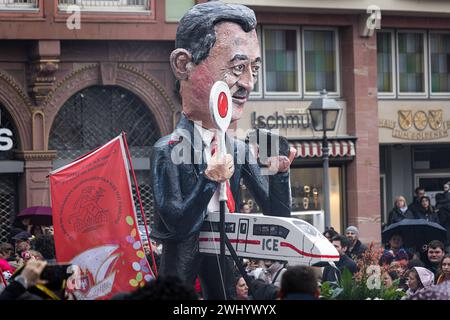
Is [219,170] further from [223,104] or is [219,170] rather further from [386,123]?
[386,123]

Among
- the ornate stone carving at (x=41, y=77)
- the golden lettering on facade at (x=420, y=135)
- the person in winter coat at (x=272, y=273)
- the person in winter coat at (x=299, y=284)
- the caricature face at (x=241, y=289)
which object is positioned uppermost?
the ornate stone carving at (x=41, y=77)

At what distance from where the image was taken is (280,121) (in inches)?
983

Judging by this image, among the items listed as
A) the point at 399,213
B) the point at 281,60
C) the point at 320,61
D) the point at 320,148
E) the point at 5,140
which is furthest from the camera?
the point at 320,61

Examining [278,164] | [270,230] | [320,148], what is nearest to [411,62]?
[320,148]

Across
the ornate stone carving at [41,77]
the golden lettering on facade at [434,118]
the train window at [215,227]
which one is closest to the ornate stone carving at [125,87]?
the ornate stone carving at [41,77]

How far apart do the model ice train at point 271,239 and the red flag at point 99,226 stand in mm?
665

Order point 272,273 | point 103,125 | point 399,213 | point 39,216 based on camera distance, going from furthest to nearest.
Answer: point 103,125, point 399,213, point 39,216, point 272,273

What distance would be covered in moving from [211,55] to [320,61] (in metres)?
13.8

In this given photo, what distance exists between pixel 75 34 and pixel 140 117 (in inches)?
73.1

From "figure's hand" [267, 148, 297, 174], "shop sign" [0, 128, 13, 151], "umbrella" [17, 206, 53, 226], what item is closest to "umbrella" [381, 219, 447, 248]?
"umbrella" [17, 206, 53, 226]

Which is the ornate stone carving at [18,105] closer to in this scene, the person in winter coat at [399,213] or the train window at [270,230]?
the person in winter coat at [399,213]

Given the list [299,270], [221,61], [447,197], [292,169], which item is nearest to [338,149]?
[292,169]

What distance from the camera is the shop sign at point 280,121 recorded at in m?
24.7

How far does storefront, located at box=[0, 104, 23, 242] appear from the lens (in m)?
21.5
